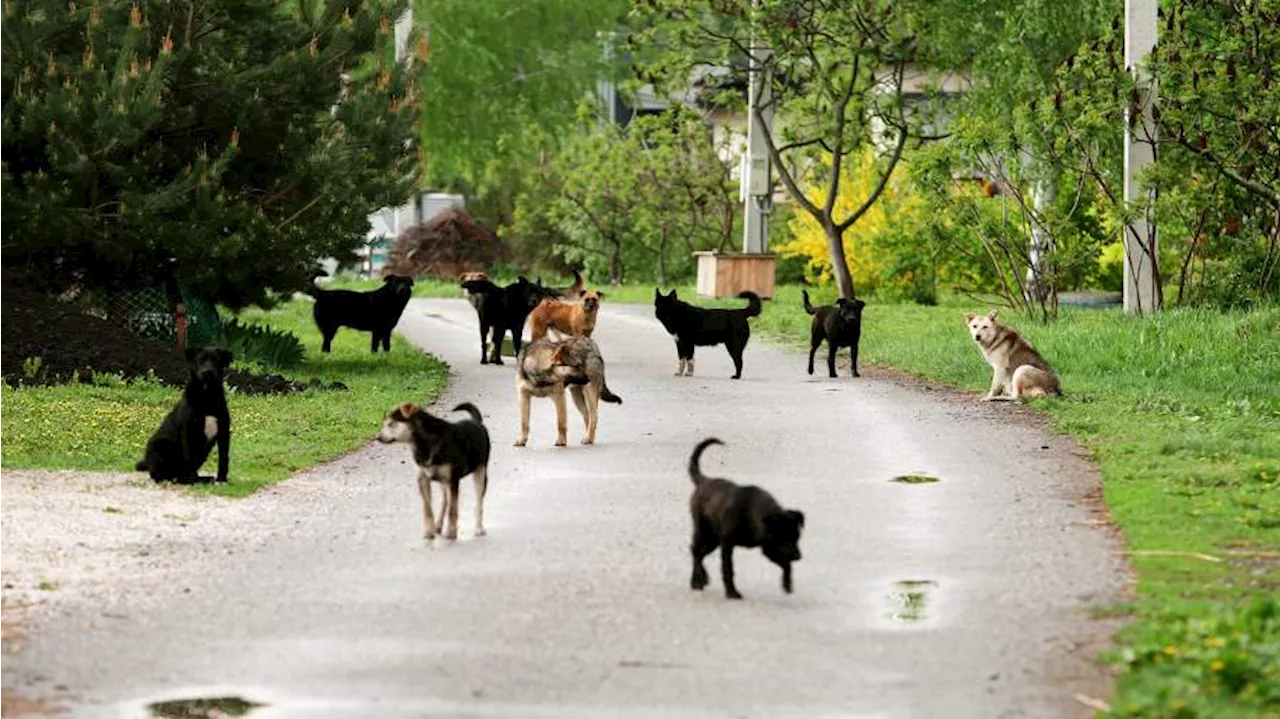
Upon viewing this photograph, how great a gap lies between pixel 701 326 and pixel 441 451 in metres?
13.2

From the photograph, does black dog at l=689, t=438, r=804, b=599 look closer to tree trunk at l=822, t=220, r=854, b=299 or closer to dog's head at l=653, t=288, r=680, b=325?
dog's head at l=653, t=288, r=680, b=325

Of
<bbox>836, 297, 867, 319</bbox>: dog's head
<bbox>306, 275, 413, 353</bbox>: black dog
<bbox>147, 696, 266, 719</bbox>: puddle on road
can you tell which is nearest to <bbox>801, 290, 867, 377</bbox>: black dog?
<bbox>836, 297, 867, 319</bbox>: dog's head

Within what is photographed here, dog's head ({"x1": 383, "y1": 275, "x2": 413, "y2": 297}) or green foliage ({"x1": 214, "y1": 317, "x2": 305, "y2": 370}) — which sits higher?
dog's head ({"x1": 383, "y1": 275, "x2": 413, "y2": 297})

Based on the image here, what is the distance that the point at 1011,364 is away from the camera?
22.0 m

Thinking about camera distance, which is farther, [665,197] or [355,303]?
[665,197]

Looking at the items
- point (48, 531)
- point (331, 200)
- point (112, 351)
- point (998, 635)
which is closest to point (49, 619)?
point (48, 531)

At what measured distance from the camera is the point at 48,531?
13547 mm

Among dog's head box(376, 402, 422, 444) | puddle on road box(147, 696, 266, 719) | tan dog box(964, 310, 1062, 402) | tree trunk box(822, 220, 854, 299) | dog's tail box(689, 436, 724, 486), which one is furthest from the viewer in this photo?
tree trunk box(822, 220, 854, 299)

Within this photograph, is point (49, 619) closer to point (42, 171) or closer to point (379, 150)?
point (42, 171)

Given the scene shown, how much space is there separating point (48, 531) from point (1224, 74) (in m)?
21.2

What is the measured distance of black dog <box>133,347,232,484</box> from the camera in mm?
15547

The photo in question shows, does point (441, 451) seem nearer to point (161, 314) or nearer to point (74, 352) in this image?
point (74, 352)

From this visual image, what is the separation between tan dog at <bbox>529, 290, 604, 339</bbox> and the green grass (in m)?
1.17

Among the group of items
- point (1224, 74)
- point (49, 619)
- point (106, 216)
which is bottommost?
point (49, 619)
